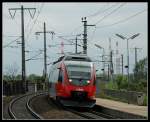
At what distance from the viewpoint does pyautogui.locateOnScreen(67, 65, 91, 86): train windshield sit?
3391 cm

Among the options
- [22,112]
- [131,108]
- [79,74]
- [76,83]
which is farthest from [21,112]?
[131,108]

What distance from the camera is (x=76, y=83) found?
3388 centimetres

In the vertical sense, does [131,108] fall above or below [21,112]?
above

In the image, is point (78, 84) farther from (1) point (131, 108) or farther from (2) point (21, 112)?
(2) point (21, 112)

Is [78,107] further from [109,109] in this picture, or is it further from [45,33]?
[45,33]

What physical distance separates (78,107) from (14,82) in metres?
31.5

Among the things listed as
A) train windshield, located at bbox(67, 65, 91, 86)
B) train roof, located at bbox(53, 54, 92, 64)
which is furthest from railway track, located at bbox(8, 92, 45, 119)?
train roof, located at bbox(53, 54, 92, 64)

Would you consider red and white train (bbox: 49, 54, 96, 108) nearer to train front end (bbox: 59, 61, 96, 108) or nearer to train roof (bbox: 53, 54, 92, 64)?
train front end (bbox: 59, 61, 96, 108)

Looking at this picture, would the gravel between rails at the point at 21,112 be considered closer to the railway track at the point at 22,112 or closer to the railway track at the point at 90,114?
the railway track at the point at 22,112

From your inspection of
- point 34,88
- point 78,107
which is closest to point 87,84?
point 78,107

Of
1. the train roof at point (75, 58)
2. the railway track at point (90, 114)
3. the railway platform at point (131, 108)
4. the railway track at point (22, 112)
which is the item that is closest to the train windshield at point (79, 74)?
the train roof at point (75, 58)

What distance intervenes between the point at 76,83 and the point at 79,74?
2.06ft

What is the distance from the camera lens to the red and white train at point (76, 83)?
111ft

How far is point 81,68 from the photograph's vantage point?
34.3 metres
